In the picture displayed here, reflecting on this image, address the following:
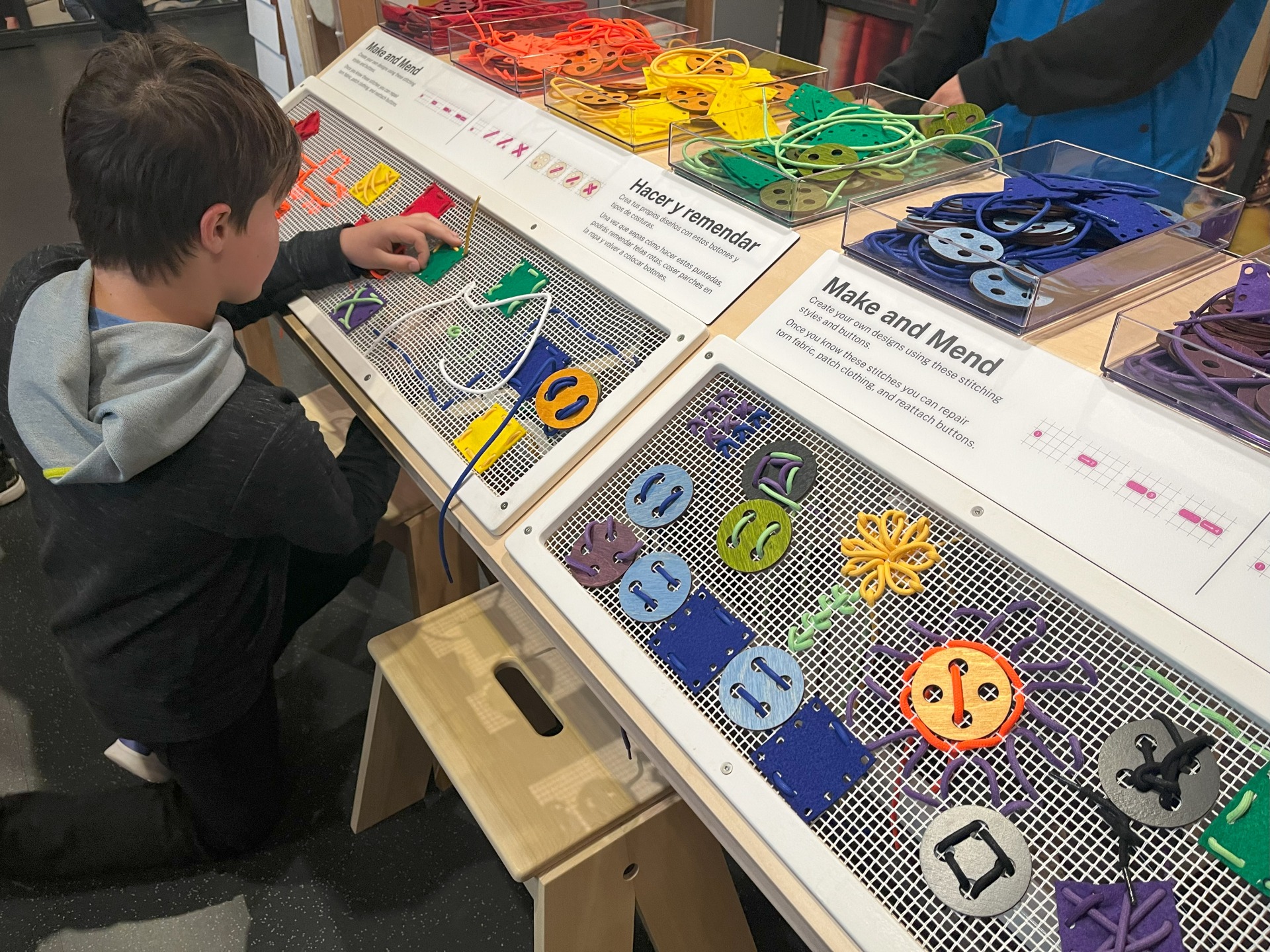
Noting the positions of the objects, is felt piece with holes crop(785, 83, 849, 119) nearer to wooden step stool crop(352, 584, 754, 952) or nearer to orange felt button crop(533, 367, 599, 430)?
orange felt button crop(533, 367, 599, 430)

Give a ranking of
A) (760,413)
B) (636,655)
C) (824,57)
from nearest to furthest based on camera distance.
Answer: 1. (636,655)
2. (760,413)
3. (824,57)

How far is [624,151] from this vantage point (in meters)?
1.34

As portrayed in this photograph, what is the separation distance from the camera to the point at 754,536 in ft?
2.75

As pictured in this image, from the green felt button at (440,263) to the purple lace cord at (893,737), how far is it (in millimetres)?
954

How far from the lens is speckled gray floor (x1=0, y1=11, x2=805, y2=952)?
1333 mm

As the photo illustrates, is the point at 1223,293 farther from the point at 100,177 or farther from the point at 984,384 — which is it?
the point at 100,177

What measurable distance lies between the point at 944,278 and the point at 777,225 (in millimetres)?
255

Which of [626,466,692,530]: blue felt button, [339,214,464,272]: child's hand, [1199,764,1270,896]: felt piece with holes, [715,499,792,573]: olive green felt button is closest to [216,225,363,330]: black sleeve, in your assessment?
[339,214,464,272]: child's hand

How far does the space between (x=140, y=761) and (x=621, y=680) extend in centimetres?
114

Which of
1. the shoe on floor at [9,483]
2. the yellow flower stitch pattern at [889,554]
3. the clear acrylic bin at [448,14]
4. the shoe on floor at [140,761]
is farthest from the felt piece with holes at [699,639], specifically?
the shoe on floor at [9,483]

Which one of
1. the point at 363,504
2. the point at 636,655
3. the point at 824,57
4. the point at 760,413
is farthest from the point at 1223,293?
the point at 824,57

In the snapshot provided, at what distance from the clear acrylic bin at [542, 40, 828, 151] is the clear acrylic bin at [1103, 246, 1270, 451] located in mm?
782

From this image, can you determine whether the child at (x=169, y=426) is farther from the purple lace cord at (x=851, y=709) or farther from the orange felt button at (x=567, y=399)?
the purple lace cord at (x=851, y=709)

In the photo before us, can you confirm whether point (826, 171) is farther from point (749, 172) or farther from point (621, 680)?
point (621, 680)
